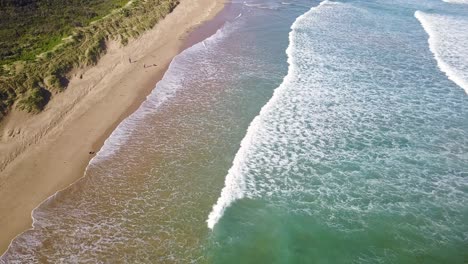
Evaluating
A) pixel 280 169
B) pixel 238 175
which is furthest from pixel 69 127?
pixel 280 169

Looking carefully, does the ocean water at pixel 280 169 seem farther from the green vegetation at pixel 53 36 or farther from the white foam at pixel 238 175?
the green vegetation at pixel 53 36

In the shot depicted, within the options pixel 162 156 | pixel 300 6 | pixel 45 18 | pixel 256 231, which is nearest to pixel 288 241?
pixel 256 231

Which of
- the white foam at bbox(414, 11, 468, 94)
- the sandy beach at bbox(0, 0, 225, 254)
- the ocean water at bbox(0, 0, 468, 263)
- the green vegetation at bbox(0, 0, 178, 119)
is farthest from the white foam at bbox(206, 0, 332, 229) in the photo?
the white foam at bbox(414, 11, 468, 94)

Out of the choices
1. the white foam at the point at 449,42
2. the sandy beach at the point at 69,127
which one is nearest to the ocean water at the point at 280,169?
the white foam at the point at 449,42

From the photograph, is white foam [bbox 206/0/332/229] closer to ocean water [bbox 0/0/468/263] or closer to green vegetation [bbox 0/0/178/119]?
ocean water [bbox 0/0/468/263]

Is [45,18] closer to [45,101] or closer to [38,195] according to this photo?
[45,101]

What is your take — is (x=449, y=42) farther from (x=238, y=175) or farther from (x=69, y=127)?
(x=69, y=127)
